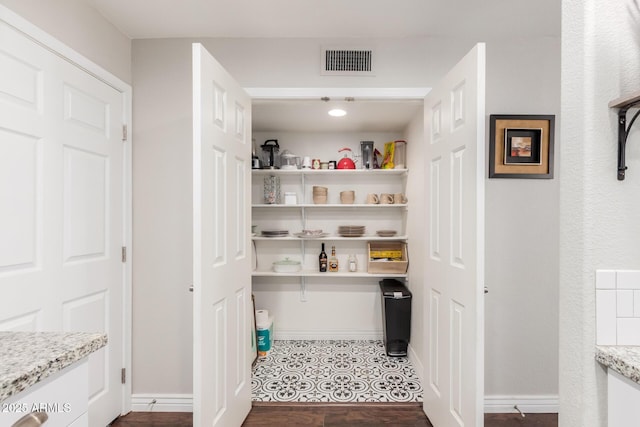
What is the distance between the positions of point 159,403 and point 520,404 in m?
2.40

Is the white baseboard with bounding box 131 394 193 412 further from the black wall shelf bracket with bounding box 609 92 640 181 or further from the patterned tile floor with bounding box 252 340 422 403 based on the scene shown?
the black wall shelf bracket with bounding box 609 92 640 181

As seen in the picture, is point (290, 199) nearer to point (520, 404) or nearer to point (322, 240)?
point (322, 240)

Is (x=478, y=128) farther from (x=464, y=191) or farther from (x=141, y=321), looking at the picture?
(x=141, y=321)

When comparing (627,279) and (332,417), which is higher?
(627,279)

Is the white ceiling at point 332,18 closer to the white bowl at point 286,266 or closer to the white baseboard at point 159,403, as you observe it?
the white bowl at point 286,266

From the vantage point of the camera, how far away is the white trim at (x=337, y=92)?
7.24 ft

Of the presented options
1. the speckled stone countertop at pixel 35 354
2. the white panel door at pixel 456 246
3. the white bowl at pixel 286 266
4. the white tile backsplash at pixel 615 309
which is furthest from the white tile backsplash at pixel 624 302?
the white bowl at pixel 286 266

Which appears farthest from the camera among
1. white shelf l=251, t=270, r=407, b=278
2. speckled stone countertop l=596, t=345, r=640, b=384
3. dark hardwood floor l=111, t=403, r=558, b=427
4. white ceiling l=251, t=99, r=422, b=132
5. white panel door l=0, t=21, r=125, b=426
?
white shelf l=251, t=270, r=407, b=278

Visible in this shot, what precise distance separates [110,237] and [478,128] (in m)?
2.17

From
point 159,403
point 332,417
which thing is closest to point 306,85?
point 332,417

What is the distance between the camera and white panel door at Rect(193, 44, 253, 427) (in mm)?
1543

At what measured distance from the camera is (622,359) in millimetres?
872

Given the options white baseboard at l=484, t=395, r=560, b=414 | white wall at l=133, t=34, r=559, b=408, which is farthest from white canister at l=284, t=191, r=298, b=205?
white baseboard at l=484, t=395, r=560, b=414

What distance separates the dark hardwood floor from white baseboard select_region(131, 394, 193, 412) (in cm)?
2
